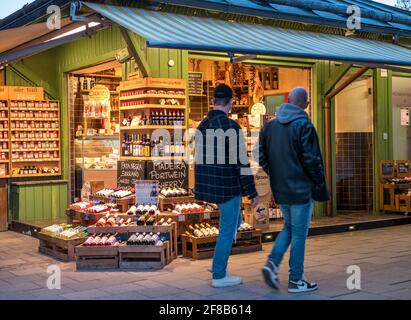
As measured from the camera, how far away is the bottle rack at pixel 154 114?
9.27 m

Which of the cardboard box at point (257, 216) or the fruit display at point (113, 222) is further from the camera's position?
the cardboard box at point (257, 216)

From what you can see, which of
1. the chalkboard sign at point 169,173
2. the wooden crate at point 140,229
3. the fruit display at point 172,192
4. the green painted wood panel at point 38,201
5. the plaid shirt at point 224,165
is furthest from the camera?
the green painted wood panel at point 38,201

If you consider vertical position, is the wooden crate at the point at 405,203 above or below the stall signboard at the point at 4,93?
below

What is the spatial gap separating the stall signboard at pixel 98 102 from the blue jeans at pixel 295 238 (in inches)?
274

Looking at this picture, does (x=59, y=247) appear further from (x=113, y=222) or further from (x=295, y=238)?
(x=295, y=238)

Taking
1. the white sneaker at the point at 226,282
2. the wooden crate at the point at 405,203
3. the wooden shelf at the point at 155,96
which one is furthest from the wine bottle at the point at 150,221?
the wooden crate at the point at 405,203

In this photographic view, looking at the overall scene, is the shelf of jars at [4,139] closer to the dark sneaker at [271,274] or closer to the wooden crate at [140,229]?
the wooden crate at [140,229]

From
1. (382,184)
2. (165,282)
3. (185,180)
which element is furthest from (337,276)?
(382,184)

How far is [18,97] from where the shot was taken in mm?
11758

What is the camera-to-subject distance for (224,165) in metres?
6.27

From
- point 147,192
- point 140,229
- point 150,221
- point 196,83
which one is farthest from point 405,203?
point 140,229

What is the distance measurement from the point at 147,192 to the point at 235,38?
2378 mm

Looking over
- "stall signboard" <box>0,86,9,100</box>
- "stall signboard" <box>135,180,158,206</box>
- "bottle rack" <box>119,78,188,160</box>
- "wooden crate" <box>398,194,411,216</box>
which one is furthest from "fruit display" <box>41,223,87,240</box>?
"wooden crate" <box>398,194,411,216</box>
